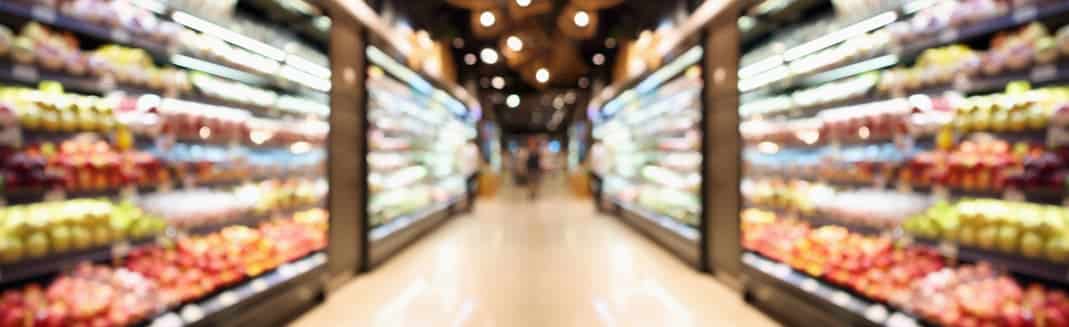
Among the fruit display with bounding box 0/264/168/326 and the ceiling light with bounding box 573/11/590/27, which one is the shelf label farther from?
the ceiling light with bounding box 573/11/590/27

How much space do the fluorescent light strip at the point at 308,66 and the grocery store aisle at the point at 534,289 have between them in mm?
1786

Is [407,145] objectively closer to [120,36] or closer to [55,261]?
[120,36]

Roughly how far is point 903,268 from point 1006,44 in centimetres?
123

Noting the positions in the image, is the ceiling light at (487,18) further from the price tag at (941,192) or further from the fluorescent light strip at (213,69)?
the price tag at (941,192)

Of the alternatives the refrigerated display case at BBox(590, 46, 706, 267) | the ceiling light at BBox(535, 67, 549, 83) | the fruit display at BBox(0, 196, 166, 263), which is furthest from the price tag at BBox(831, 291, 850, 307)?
the ceiling light at BBox(535, 67, 549, 83)

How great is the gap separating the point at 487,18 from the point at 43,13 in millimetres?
4700

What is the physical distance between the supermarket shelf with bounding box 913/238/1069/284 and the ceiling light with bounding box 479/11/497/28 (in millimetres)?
5027

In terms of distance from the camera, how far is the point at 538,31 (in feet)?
23.6

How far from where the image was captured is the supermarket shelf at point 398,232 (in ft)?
16.6

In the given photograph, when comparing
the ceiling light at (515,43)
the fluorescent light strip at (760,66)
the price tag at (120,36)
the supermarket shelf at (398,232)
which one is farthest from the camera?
the ceiling light at (515,43)

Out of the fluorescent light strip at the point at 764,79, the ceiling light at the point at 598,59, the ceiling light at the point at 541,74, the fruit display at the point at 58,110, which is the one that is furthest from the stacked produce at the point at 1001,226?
the ceiling light at the point at 598,59

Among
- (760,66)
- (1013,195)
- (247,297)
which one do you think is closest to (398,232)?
(247,297)

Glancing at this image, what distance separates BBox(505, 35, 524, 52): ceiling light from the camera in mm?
7277

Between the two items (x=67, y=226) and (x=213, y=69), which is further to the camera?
(x=213, y=69)
